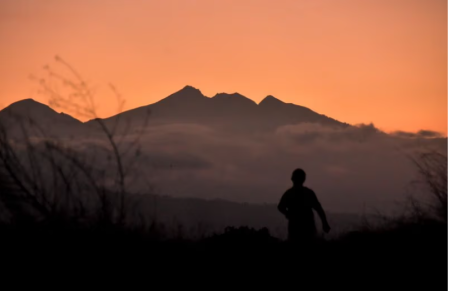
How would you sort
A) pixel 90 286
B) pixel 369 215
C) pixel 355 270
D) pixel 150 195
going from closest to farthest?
pixel 90 286 → pixel 355 270 → pixel 150 195 → pixel 369 215

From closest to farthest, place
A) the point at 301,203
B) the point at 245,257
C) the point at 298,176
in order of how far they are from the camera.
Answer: the point at 245,257, the point at 298,176, the point at 301,203

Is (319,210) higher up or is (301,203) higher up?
(301,203)

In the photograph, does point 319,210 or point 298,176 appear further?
point 319,210

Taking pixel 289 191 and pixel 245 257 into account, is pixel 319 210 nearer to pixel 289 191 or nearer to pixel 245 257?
pixel 289 191

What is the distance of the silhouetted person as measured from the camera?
11883 millimetres

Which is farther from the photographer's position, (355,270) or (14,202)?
(14,202)

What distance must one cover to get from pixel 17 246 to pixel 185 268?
2.50 meters

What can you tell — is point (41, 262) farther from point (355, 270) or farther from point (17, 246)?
point (355, 270)

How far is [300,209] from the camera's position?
39.2 ft

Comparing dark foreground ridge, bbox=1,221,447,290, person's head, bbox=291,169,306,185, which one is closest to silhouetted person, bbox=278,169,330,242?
person's head, bbox=291,169,306,185

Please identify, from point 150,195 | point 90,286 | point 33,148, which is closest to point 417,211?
point 150,195

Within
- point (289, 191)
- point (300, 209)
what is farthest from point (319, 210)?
point (289, 191)

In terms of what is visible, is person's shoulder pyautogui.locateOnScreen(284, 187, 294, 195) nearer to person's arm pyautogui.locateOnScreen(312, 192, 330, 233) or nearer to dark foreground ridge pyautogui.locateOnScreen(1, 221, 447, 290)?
person's arm pyautogui.locateOnScreen(312, 192, 330, 233)

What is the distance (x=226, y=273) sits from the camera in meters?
10.6
